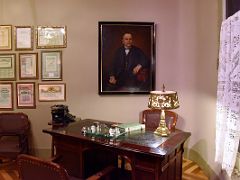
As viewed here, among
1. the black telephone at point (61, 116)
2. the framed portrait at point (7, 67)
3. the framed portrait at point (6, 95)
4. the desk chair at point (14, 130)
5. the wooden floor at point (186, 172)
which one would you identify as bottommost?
the wooden floor at point (186, 172)

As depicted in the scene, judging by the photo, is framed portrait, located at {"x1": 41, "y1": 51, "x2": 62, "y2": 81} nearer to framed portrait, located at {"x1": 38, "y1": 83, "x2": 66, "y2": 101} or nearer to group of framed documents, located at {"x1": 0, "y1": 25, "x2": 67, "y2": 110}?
group of framed documents, located at {"x1": 0, "y1": 25, "x2": 67, "y2": 110}

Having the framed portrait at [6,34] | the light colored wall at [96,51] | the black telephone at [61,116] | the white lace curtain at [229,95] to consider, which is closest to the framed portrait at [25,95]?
the light colored wall at [96,51]

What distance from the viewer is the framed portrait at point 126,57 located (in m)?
4.20

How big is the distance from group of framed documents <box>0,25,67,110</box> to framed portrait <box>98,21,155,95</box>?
64cm

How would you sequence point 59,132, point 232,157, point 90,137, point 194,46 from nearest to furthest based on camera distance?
1. point 232,157
2. point 90,137
3. point 59,132
4. point 194,46

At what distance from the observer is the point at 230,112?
8.09ft

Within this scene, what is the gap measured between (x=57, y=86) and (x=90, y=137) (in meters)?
1.77

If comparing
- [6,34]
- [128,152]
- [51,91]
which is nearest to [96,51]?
[51,91]

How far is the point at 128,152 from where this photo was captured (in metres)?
2.36

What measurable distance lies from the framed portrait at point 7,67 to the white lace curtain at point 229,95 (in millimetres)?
3060

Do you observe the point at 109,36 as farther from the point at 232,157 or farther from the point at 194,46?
the point at 232,157

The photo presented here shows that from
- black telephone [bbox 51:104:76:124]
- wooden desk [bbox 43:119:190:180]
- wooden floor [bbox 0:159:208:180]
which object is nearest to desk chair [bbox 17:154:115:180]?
wooden desk [bbox 43:119:190:180]

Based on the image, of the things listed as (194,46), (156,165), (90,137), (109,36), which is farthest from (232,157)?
(109,36)

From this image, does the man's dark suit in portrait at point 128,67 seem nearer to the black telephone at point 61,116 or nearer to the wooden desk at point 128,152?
the black telephone at point 61,116
